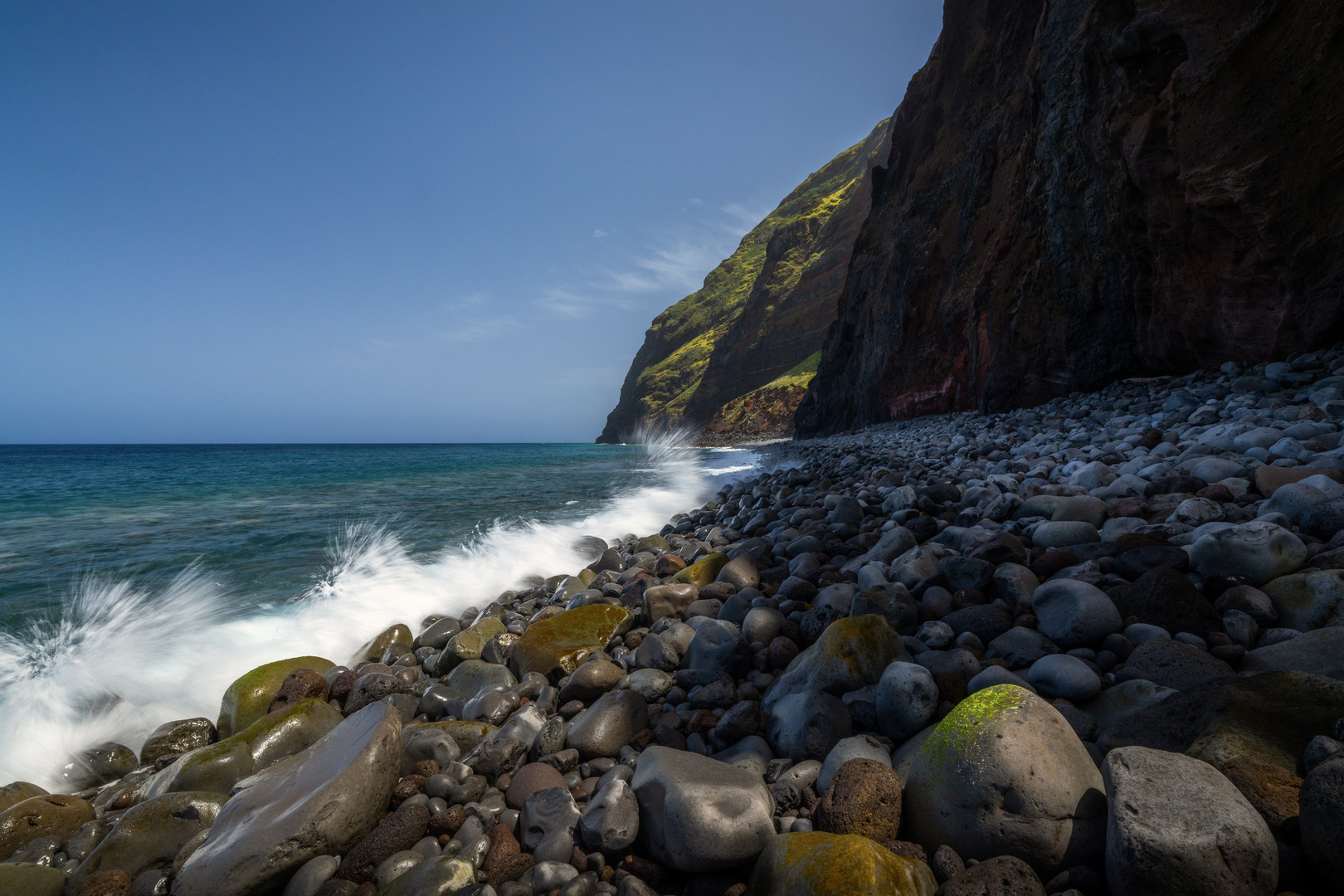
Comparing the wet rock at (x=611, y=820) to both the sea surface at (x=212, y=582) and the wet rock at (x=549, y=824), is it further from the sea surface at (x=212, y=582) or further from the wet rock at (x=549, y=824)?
the sea surface at (x=212, y=582)

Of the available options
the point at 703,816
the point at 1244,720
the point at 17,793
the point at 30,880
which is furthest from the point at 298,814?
the point at 1244,720

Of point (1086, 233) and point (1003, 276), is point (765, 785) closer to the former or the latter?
point (1086, 233)

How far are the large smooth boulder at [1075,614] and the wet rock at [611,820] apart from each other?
6.56ft

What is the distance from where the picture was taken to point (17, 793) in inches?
121

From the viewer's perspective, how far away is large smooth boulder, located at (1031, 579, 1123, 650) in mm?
2330

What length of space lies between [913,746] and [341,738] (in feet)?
8.86

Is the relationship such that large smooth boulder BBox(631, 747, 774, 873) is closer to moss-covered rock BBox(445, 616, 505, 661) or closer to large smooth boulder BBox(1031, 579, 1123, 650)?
large smooth boulder BBox(1031, 579, 1123, 650)

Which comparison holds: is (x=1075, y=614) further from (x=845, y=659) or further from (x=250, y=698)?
(x=250, y=698)

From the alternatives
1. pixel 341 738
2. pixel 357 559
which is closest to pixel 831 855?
pixel 341 738

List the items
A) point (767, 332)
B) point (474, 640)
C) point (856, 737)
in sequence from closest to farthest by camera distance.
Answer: point (856, 737) → point (474, 640) → point (767, 332)

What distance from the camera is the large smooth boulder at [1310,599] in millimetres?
2078

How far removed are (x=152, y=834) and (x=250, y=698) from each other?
56.8 inches

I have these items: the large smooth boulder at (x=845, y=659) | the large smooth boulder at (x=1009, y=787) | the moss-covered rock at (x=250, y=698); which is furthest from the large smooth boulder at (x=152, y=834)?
the large smooth boulder at (x=1009, y=787)

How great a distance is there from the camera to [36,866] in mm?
2229
